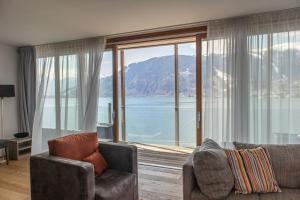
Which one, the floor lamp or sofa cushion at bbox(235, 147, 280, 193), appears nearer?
sofa cushion at bbox(235, 147, 280, 193)

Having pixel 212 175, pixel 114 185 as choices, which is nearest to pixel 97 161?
pixel 114 185

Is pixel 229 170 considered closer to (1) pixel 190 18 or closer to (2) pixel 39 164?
(2) pixel 39 164

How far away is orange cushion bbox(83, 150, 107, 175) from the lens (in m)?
2.50

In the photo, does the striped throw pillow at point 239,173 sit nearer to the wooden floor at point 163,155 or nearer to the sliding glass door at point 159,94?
the wooden floor at point 163,155

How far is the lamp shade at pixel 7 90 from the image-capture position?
4.55 metres

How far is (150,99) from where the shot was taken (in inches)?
218

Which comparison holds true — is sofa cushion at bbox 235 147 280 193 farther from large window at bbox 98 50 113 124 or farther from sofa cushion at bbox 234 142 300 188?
large window at bbox 98 50 113 124

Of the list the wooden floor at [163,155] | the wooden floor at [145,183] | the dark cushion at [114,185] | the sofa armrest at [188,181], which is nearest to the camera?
the sofa armrest at [188,181]

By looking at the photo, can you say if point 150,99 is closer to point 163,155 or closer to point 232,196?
point 163,155

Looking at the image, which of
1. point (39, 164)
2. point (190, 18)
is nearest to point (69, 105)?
point (39, 164)

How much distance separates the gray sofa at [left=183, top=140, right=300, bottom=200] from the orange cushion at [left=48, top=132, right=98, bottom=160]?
3.82ft

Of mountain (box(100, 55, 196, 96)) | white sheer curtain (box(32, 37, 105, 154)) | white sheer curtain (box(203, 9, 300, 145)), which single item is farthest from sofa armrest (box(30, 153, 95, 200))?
mountain (box(100, 55, 196, 96))

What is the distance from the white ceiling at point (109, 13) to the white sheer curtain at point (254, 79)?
26cm

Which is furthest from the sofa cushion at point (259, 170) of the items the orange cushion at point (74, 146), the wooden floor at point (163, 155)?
the wooden floor at point (163, 155)
